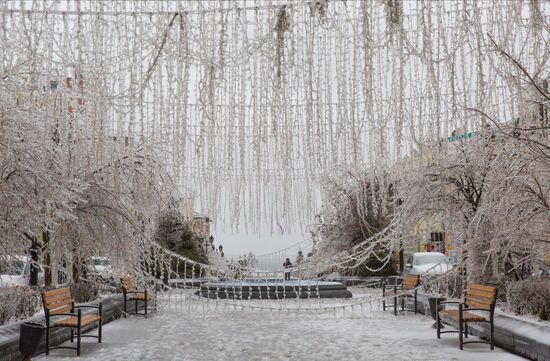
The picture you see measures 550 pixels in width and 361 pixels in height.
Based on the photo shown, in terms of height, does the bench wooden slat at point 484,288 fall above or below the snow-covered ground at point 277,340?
above

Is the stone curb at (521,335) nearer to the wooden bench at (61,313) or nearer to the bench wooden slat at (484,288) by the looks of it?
the bench wooden slat at (484,288)

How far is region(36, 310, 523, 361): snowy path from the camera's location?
8844 mm

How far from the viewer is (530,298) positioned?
919 cm

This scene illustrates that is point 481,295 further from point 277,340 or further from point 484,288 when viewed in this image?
point 277,340

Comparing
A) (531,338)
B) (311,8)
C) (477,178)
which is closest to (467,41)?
(311,8)

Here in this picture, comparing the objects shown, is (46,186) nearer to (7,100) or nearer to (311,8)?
(7,100)

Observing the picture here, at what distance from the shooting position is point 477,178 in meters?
12.1

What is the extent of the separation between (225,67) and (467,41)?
2.18 m

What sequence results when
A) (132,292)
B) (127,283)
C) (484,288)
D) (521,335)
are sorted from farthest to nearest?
(127,283), (132,292), (484,288), (521,335)

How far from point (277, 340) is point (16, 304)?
403 cm

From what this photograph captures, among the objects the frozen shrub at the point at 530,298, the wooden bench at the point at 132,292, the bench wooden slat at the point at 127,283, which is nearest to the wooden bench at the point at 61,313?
the wooden bench at the point at 132,292

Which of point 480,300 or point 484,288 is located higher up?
point 484,288

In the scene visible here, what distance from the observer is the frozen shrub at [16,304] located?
882 centimetres

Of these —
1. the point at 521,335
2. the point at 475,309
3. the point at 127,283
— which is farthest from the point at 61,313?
the point at 521,335
